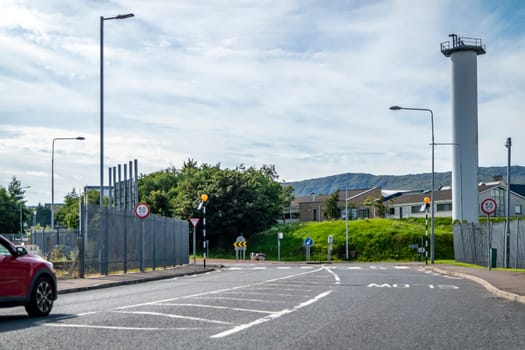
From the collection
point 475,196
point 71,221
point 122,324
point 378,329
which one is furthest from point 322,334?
point 71,221

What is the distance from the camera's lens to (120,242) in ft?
100

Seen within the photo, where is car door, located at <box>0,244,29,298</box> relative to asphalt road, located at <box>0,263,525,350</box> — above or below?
above

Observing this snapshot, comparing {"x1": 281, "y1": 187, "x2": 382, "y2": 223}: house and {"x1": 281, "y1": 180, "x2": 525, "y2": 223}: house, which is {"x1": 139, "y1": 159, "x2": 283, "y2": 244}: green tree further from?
{"x1": 281, "y1": 187, "x2": 382, "y2": 223}: house

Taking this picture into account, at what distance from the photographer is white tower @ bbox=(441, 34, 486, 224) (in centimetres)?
6981

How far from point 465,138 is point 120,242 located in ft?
154

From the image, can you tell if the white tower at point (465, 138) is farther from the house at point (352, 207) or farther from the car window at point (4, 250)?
the car window at point (4, 250)

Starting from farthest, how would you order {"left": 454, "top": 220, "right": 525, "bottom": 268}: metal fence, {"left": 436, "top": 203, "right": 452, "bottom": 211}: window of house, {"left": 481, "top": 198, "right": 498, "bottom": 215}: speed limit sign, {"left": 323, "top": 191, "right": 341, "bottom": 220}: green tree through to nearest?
{"left": 323, "top": 191, "right": 341, "bottom": 220}: green tree
{"left": 436, "top": 203, "right": 452, "bottom": 211}: window of house
{"left": 454, "top": 220, "right": 525, "bottom": 268}: metal fence
{"left": 481, "top": 198, "right": 498, "bottom": 215}: speed limit sign

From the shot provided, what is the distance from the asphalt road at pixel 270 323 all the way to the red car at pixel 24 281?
0.29 m

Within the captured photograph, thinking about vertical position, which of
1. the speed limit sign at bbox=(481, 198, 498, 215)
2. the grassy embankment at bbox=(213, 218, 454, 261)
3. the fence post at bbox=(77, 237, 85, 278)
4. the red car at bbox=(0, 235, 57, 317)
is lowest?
the grassy embankment at bbox=(213, 218, 454, 261)

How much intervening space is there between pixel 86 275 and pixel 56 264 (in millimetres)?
5845

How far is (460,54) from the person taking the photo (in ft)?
236

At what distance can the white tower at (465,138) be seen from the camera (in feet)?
229

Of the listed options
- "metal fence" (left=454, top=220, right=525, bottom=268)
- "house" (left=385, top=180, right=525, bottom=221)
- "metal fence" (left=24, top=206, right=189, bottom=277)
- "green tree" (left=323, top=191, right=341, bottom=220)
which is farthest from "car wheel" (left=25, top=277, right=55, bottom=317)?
"green tree" (left=323, top=191, right=341, bottom=220)

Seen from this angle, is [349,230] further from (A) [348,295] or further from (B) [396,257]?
(A) [348,295]
